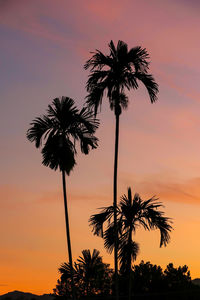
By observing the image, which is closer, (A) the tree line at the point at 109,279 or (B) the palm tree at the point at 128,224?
(B) the palm tree at the point at 128,224

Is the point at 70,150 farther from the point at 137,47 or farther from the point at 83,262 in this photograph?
the point at 83,262

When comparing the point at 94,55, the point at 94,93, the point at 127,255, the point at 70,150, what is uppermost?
the point at 94,55

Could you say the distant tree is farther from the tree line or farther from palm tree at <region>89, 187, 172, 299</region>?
palm tree at <region>89, 187, 172, 299</region>

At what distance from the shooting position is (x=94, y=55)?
3375 cm

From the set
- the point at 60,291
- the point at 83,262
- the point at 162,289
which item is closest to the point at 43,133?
the point at 83,262

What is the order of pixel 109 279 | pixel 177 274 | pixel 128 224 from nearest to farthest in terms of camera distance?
pixel 128 224 → pixel 109 279 → pixel 177 274

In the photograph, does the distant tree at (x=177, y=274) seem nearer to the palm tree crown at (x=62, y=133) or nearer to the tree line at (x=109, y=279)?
the tree line at (x=109, y=279)

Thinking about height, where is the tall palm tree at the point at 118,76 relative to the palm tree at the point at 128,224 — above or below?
above

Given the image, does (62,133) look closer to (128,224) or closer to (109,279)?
(128,224)

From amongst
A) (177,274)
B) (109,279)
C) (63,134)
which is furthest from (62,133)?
(177,274)

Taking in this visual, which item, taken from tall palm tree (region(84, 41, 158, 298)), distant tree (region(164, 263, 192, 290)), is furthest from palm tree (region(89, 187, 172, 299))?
distant tree (region(164, 263, 192, 290))

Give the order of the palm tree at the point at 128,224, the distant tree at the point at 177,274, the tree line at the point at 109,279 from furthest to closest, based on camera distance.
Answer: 1. the distant tree at the point at 177,274
2. the tree line at the point at 109,279
3. the palm tree at the point at 128,224

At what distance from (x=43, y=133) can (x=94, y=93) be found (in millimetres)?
4931

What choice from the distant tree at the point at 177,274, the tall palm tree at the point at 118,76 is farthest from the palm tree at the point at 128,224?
the distant tree at the point at 177,274
